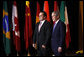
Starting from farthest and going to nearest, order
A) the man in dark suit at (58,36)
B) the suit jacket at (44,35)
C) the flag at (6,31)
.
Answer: the flag at (6,31) → the suit jacket at (44,35) → the man in dark suit at (58,36)

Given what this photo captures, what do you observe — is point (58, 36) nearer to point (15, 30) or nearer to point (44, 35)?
point (44, 35)

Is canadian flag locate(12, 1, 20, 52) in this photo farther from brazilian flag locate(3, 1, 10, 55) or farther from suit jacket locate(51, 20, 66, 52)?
suit jacket locate(51, 20, 66, 52)

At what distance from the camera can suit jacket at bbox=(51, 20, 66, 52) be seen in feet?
8.27

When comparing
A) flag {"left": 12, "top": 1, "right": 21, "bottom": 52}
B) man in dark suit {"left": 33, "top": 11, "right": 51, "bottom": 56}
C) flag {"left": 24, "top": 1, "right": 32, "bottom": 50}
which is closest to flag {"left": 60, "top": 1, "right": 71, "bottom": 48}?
flag {"left": 24, "top": 1, "right": 32, "bottom": 50}

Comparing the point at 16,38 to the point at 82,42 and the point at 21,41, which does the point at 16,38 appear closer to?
the point at 21,41

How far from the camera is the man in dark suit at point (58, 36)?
252cm

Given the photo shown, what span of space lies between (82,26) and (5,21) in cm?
260

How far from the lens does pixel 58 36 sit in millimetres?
2637

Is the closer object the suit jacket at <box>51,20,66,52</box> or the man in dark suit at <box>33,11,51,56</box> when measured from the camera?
the suit jacket at <box>51,20,66,52</box>

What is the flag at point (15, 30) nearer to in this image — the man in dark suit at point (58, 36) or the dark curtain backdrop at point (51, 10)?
the dark curtain backdrop at point (51, 10)

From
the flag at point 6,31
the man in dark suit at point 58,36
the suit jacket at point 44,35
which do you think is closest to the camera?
the man in dark suit at point 58,36

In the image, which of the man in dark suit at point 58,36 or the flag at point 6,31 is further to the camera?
the flag at point 6,31

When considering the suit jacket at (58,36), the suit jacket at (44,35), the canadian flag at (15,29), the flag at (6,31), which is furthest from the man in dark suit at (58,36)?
the flag at (6,31)

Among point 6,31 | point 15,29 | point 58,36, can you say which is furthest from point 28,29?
point 58,36
